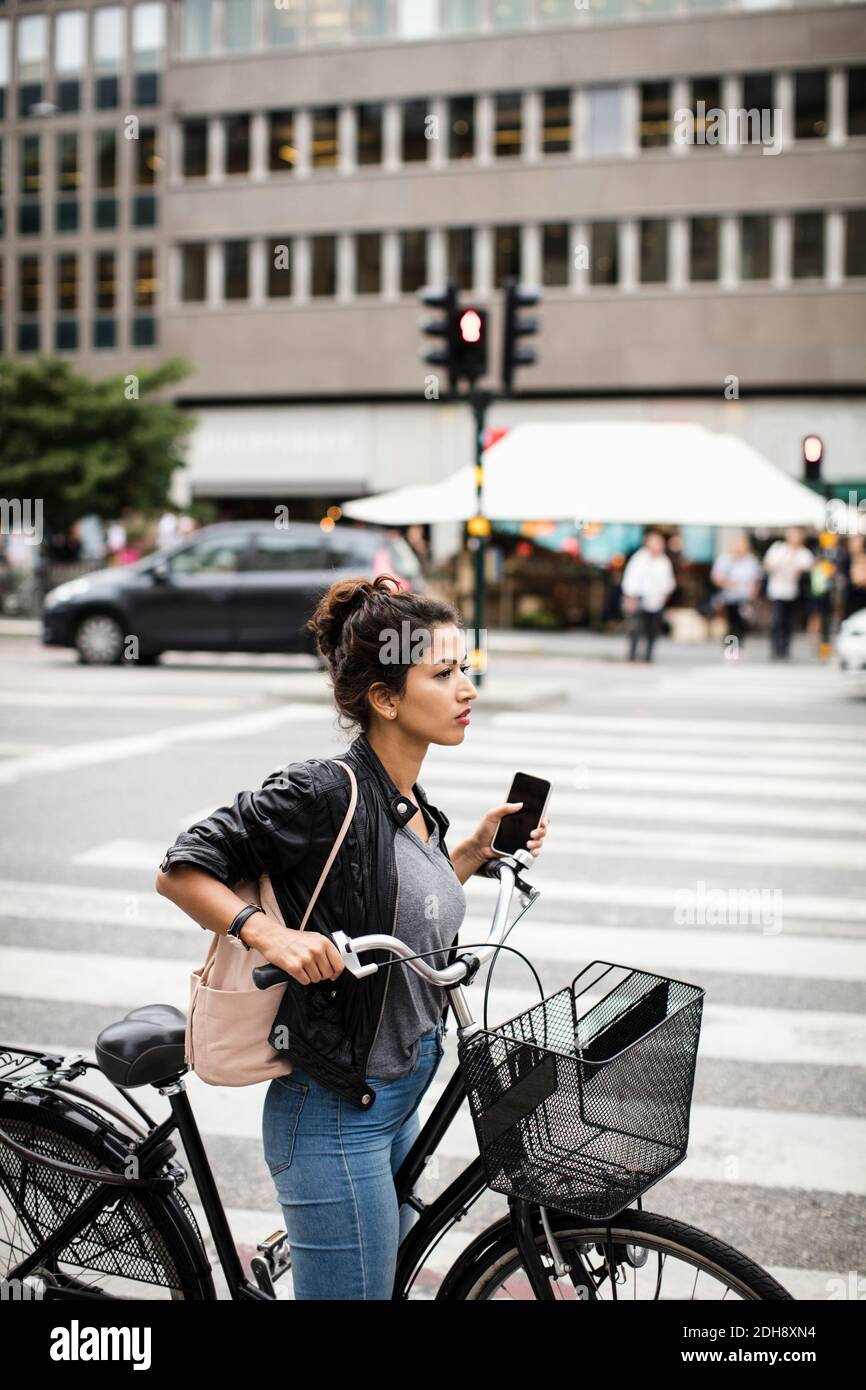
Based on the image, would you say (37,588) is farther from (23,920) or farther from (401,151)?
→ (23,920)

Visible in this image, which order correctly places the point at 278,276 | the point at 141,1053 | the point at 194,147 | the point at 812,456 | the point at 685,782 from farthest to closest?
the point at 194,147, the point at 278,276, the point at 812,456, the point at 685,782, the point at 141,1053

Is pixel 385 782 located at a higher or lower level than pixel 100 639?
higher

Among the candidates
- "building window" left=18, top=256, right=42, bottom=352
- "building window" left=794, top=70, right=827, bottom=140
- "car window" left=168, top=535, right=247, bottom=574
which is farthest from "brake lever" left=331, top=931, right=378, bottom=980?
"building window" left=18, top=256, right=42, bottom=352

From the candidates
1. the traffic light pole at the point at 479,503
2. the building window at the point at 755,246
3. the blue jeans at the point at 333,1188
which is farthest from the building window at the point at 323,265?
the blue jeans at the point at 333,1188

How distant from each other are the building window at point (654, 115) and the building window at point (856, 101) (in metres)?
4.27

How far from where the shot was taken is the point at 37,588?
1085 inches

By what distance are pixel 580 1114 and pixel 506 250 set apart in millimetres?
37401

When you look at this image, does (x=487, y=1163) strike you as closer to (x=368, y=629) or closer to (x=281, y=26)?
(x=368, y=629)

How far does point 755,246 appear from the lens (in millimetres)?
35812

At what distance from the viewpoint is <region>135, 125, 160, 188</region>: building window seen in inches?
1658

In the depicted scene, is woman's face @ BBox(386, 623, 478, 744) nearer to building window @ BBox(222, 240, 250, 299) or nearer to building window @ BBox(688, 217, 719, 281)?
building window @ BBox(688, 217, 719, 281)

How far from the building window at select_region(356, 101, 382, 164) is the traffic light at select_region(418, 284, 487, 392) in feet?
87.4

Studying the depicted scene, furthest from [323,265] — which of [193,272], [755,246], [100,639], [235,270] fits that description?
[100,639]
